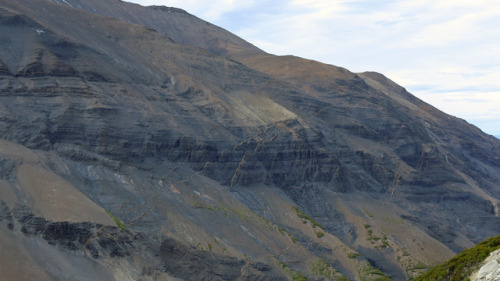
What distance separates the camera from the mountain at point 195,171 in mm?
62094

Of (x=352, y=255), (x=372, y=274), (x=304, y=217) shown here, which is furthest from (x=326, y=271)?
(x=304, y=217)

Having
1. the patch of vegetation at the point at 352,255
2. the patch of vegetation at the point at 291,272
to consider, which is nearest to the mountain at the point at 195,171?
the patch of vegetation at the point at 291,272

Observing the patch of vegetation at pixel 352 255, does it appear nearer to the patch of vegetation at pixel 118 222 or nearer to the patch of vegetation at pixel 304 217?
the patch of vegetation at pixel 304 217

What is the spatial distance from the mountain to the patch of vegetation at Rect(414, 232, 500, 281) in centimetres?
3516

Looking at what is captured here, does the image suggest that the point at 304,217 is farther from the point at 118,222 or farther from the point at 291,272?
the point at 118,222

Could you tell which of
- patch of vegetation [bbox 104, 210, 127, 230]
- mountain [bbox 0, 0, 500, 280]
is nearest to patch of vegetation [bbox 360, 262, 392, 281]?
mountain [bbox 0, 0, 500, 280]

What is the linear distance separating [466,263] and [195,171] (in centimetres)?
5456

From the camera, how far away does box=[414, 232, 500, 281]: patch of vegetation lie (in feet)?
99.0

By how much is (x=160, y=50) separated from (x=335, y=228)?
154 ft

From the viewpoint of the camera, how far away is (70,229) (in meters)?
59.9

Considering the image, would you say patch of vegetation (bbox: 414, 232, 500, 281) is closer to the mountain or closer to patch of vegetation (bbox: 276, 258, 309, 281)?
the mountain

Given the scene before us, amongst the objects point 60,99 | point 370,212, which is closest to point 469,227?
point 370,212

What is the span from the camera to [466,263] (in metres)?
31.0

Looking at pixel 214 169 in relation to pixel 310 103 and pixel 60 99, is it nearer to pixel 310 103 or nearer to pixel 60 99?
pixel 60 99
